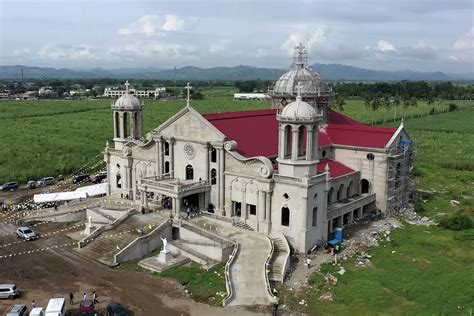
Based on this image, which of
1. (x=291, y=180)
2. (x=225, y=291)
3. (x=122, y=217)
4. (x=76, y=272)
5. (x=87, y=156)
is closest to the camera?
(x=225, y=291)

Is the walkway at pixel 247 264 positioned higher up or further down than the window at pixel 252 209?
further down

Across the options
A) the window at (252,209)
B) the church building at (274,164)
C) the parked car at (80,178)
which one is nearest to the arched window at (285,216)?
the church building at (274,164)

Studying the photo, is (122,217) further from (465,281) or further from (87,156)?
(87,156)

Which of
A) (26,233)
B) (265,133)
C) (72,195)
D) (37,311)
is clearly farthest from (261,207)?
(72,195)

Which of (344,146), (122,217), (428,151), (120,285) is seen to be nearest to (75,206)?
(122,217)

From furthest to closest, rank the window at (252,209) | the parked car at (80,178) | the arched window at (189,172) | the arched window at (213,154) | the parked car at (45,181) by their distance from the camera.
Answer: the parked car at (80,178)
the parked car at (45,181)
the arched window at (189,172)
the arched window at (213,154)
the window at (252,209)

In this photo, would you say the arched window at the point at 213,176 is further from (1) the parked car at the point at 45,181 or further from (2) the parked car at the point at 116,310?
(1) the parked car at the point at 45,181

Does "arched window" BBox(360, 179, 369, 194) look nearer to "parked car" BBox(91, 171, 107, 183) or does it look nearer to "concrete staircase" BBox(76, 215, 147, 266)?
"concrete staircase" BBox(76, 215, 147, 266)
